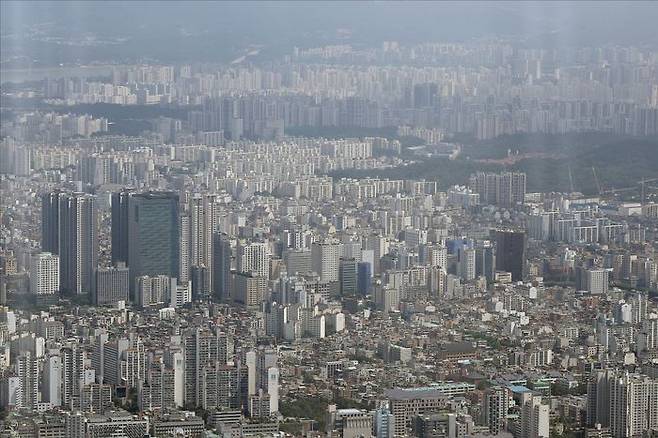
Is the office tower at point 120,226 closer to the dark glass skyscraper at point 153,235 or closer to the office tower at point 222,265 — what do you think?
the dark glass skyscraper at point 153,235

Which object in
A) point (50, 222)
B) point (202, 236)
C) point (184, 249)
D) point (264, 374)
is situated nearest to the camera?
point (264, 374)

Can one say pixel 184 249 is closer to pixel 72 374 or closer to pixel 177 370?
pixel 177 370

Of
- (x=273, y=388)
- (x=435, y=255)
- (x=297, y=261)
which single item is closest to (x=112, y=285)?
(x=297, y=261)

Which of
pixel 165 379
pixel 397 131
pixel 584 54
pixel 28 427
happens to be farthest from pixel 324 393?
pixel 397 131

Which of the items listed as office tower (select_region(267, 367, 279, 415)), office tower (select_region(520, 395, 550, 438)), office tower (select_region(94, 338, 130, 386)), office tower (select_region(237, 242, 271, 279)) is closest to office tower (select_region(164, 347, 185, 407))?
office tower (select_region(94, 338, 130, 386))

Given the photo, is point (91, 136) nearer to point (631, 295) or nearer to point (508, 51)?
point (508, 51)

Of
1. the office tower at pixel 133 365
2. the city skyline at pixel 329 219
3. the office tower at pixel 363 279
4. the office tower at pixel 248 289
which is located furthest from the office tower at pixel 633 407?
the office tower at pixel 363 279
